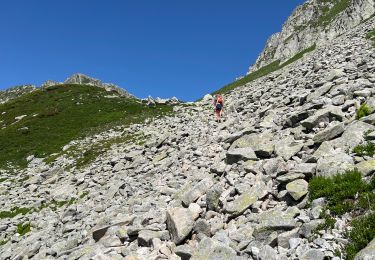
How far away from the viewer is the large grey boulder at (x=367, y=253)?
25.6 feet

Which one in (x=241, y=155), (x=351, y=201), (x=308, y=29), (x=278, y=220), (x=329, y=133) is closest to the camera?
(x=351, y=201)

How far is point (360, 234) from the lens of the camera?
8.69 metres

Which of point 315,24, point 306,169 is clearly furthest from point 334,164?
point 315,24

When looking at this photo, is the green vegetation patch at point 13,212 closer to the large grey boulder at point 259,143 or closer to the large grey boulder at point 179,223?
the large grey boulder at point 259,143

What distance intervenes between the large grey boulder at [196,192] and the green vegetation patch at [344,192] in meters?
4.98

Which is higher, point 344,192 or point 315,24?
point 315,24

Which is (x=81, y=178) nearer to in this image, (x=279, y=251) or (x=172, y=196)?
(x=172, y=196)

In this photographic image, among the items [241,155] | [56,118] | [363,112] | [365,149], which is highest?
[56,118]

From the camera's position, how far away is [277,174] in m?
13.2

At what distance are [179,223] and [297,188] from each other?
4237 mm

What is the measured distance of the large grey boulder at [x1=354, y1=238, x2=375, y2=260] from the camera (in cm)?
781

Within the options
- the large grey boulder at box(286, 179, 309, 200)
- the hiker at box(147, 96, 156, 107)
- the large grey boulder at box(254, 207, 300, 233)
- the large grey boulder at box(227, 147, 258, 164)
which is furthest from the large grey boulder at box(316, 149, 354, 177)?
the hiker at box(147, 96, 156, 107)

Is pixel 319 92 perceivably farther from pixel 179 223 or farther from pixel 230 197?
pixel 179 223

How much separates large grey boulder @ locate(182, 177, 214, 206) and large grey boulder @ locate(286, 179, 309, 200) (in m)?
4.18
